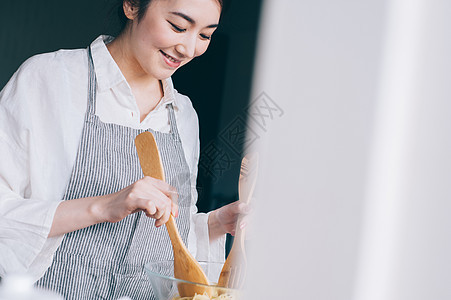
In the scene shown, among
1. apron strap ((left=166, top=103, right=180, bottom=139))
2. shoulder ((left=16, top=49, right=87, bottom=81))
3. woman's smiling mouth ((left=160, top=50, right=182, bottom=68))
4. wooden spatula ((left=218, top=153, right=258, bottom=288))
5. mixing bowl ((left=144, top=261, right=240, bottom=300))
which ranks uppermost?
woman's smiling mouth ((left=160, top=50, right=182, bottom=68))

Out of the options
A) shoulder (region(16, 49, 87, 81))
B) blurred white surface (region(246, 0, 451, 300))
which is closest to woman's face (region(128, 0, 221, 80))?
shoulder (region(16, 49, 87, 81))

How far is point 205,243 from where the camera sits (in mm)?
897

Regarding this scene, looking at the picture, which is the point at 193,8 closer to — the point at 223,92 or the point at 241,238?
the point at 223,92

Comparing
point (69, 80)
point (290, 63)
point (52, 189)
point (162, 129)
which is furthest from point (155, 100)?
point (290, 63)

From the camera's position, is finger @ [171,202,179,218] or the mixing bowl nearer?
the mixing bowl

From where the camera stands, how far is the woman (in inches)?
26.0

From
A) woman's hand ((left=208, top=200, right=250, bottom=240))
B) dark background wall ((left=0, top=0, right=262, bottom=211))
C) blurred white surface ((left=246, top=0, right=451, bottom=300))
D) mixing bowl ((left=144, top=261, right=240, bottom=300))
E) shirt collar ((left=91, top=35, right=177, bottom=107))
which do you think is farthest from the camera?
dark background wall ((left=0, top=0, right=262, bottom=211))

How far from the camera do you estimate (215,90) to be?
1079 millimetres

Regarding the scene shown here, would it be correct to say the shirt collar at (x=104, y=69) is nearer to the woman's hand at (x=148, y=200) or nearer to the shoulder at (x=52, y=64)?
the shoulder at (x=52, y=64)

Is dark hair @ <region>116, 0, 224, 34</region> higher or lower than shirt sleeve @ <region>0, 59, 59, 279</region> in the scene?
higher

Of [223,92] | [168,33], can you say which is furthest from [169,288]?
[223,92]

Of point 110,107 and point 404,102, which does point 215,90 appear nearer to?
point 110,107

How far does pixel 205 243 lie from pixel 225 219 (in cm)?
10

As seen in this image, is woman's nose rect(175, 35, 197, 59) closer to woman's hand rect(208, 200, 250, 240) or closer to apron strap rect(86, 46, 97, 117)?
apron strap rect(86, 46, 97, 117)
